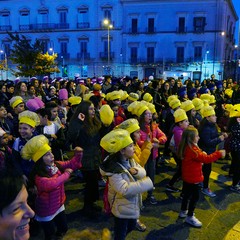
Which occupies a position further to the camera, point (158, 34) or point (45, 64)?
point (158, 34)

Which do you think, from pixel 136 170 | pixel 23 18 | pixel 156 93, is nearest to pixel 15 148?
pixel 136 170

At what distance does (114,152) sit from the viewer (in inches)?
130

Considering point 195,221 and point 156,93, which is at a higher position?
point 156,93

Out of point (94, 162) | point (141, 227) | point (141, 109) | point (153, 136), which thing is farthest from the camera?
point (153, 136)

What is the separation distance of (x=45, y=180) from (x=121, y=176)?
84 centimetres

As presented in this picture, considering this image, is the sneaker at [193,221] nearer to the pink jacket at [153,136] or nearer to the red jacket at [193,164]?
the red jacket at [193,164]

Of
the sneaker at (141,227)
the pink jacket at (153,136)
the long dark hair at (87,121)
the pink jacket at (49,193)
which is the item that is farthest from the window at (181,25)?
the pink jacket at (49,193)

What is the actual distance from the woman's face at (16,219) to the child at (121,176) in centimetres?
173

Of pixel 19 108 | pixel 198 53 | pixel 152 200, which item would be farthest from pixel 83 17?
pixel 152 200

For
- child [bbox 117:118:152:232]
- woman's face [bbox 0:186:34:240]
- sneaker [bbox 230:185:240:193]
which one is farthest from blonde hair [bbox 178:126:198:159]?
woman's face [bbox 0:186:34:240]

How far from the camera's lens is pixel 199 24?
40594mm

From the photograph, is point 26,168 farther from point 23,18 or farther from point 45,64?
point 23,18

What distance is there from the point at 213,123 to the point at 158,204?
173cm

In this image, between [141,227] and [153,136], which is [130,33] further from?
[141,227]
